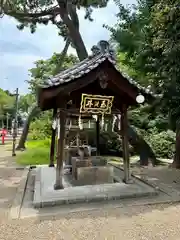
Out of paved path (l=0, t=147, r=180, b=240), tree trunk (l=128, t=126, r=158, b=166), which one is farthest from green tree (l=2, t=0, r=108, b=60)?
paved path (l=0, t=147, r=180, b=240)

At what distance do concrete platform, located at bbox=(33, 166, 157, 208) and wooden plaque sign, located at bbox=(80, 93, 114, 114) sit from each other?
1900 mm

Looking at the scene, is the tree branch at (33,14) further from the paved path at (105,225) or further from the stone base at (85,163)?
the paved path at (105,225)

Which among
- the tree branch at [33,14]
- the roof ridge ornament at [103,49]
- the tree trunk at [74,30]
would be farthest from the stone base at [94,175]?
the tree branch at [33,14]

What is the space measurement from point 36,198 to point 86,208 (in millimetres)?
1189

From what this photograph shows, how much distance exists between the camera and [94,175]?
668cm

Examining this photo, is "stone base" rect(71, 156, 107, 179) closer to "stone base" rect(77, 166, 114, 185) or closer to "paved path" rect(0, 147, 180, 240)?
"stone base" rect(77, 166, 114, 185)

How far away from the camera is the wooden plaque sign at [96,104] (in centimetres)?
622

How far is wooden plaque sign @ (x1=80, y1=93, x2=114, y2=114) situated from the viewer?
20.4 ft

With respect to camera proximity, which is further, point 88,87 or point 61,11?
point 61,11

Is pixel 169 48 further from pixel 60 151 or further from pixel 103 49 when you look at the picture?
pixel 60 151

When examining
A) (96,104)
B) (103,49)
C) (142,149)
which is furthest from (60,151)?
(142,149)

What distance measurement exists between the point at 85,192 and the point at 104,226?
1657mm

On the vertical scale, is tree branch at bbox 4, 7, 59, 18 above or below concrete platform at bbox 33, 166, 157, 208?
above

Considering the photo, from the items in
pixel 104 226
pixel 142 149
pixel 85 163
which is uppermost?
pixel 142 149
